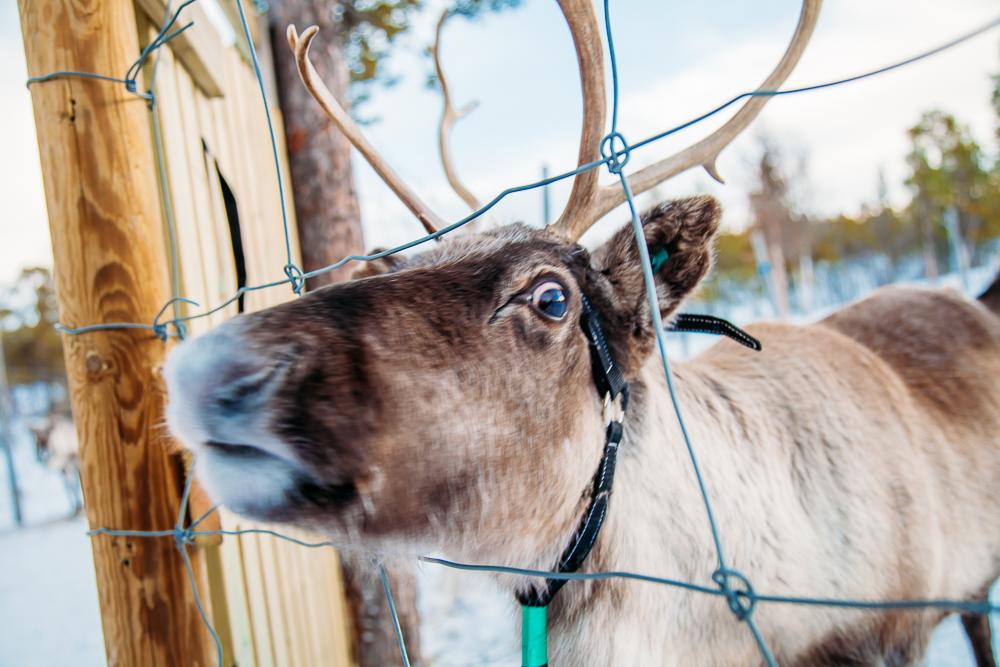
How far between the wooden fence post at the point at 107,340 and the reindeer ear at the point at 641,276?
52.3 inches

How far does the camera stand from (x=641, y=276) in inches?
61.9

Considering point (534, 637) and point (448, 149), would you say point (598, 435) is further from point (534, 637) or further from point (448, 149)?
point (448, 149)

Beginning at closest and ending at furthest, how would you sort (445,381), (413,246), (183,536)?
(445,381) → (413,246) → (183,536)

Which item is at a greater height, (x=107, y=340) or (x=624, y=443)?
(x=107, y=340)

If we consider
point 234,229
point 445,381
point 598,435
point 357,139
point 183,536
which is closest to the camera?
point 445,381

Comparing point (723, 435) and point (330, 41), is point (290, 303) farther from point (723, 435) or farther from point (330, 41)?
point (330, 41)

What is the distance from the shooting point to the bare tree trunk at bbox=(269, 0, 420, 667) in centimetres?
A: 366

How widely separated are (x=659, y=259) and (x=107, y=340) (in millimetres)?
1591

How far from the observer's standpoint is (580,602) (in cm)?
156

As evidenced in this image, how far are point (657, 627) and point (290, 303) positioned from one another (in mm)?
1297

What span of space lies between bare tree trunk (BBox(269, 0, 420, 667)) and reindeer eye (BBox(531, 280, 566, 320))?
8.18ft

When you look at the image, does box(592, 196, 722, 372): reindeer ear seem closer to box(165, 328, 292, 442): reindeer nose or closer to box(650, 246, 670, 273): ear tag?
box(650, 246, 670, 273): ear tag

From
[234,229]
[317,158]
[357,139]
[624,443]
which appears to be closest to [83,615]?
[317,158]

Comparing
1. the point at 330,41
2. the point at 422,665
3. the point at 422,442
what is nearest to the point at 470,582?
the point at 422,442
